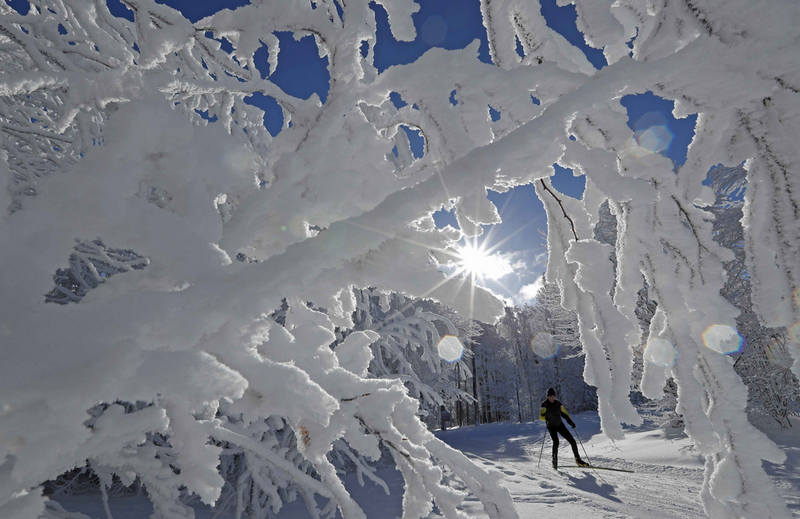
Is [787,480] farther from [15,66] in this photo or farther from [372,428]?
[15,66]

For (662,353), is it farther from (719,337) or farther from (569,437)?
(569,437)

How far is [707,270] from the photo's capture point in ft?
3.10

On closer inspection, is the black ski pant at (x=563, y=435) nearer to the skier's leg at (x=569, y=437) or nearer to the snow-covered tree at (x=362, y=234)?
the skier's leg at (x=569, y=437)

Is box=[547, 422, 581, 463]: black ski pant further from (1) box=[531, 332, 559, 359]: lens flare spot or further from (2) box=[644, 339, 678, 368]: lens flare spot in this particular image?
→ (1) box=[531, 332, 559, 359]: lens flare spot

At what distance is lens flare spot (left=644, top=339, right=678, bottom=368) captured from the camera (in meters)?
0.94

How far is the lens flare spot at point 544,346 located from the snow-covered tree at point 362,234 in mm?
30589

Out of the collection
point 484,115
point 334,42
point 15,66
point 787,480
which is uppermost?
point 15,66

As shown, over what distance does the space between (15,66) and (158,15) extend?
2091 millimetres

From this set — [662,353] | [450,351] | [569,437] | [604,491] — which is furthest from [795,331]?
[450,351]

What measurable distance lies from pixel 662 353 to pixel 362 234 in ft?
2.77

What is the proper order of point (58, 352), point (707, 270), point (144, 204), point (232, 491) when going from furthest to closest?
point (232, 491) → point (707, 270) → point (144, 204) → point (58, 352)

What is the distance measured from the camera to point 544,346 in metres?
31.5

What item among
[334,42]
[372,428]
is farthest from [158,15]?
[372,428]

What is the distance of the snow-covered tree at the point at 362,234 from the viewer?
50cm
